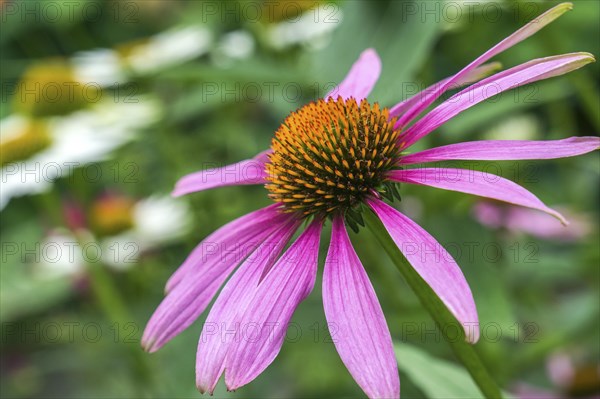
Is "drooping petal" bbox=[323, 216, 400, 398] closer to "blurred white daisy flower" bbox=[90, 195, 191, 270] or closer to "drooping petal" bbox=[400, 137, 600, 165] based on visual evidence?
"drooping petal" bbox=[400, 137, 600, 165]

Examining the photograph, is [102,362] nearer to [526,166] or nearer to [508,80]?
[526,166]

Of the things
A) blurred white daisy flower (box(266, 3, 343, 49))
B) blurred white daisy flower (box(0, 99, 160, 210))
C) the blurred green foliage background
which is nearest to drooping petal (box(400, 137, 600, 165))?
the blurred green foliage background

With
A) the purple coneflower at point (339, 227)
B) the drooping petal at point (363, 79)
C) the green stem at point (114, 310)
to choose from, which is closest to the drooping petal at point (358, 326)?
the purple coneflower at point (339, 227)

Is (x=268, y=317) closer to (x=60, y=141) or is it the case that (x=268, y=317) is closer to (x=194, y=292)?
(x=194, y=292)

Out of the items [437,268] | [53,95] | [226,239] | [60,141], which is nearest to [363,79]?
[226,239]

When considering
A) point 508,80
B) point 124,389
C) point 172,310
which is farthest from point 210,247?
point 124,389

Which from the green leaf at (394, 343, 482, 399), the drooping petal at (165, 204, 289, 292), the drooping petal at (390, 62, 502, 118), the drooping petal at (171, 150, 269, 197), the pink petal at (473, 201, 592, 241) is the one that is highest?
the drooping petal at (390, 62, 502, 118)
